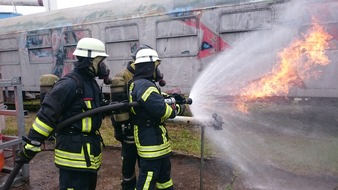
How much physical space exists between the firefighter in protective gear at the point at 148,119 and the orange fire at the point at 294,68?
3.58 meters

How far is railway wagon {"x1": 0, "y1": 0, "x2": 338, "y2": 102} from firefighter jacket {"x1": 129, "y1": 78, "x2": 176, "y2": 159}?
13.1 feet

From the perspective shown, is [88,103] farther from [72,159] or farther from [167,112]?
[167,112]

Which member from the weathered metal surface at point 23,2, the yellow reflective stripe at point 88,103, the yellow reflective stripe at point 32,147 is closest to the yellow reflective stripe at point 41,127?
the yellow reflective stripe at point 32,147

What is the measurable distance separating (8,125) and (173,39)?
17.2ft

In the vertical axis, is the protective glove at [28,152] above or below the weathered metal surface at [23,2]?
below

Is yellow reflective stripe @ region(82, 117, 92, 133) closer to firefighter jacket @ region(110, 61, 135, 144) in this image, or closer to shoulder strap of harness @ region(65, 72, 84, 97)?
shoulder strap of harness @ region(65, 72, 84, 97)

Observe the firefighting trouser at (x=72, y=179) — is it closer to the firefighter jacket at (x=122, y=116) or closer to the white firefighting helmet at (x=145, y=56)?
the firefighter jacket at (x=122, y=116)

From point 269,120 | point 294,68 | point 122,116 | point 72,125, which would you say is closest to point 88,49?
point 72,125

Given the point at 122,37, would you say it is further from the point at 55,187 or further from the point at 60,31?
the point at 55,187

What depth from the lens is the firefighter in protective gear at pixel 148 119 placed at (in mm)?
3098

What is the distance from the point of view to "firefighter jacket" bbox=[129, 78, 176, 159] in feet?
10.1

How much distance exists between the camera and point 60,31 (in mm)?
9805

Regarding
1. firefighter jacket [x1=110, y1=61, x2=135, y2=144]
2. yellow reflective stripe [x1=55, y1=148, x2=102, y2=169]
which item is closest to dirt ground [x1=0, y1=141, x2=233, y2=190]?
firefighter jacket [x1=110, y1=61, x2=135, y2=144]

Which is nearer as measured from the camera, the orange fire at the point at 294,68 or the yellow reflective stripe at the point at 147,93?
the yellow reflective stripe at the point at 147,93
